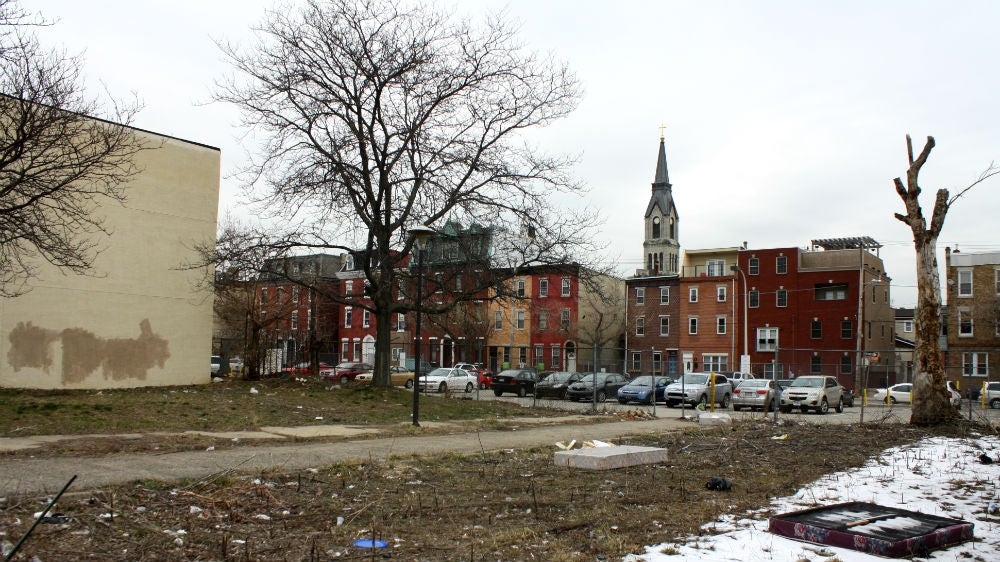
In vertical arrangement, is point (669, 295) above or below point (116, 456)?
above

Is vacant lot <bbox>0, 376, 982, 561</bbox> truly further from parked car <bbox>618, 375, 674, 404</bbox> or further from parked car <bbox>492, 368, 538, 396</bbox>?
parked car <bbox>492, 368, 538, 396</bbox>

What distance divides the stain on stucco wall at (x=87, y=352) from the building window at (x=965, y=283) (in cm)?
5675

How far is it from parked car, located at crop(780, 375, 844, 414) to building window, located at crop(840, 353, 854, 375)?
87.2 feet

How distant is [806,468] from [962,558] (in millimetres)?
5398

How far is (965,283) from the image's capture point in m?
58.6

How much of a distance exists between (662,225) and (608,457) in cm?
11446

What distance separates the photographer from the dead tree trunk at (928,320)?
18578mm

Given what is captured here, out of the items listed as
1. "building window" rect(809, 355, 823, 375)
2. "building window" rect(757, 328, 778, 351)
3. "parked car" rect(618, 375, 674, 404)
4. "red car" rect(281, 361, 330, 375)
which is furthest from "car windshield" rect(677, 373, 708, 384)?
"building window" rect(757, 328, 778, 351)

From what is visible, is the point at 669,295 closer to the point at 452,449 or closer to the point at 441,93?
the point at 441,93

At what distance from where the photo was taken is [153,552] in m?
5.81

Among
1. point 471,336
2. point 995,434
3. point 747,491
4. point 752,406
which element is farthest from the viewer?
point 471,336

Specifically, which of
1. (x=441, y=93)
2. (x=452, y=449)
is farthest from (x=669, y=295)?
(x=452, y=449)

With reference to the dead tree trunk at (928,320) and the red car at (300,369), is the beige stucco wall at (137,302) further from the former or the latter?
the dead tree trunk at (928,320)

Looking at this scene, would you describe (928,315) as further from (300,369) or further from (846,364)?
(846,364)
